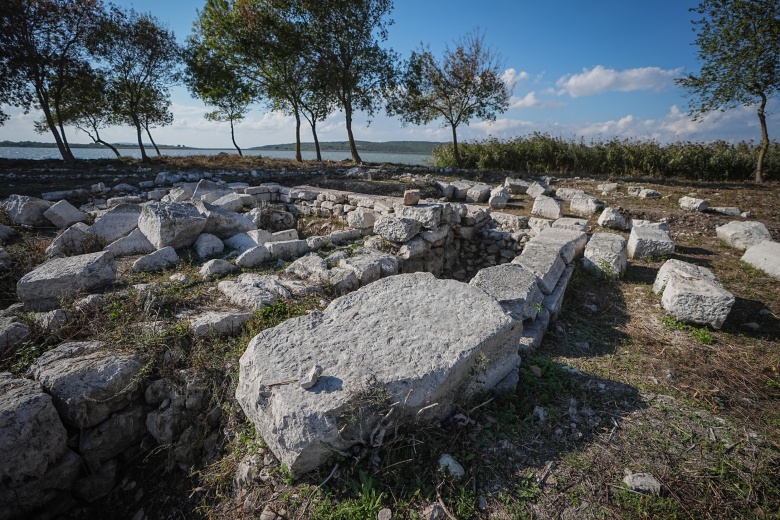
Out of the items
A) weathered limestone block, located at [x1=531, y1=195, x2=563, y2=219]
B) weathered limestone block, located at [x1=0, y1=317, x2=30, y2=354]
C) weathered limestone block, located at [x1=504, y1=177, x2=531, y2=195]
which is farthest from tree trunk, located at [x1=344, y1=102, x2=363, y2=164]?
weathered limestone block, located at [x1=0, y1=317, x2=30, y2=354]

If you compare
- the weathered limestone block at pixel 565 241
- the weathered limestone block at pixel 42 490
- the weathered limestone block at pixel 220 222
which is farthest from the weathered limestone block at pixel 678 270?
the weathered limestone block at pixel 220 222

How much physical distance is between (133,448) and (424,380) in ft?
8.56

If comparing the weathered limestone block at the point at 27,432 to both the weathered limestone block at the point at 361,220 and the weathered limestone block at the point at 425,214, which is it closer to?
the weathered limestone block at the point at 361,220

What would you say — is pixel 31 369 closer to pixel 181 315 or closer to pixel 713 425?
pixel 181 315

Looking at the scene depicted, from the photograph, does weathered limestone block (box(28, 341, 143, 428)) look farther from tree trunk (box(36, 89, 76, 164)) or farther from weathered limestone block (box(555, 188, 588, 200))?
tree trunk (box(36, 89, 76, 164))

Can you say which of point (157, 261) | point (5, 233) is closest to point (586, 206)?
point (157, 261)

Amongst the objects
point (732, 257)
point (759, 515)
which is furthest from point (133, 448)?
point (732, 257)

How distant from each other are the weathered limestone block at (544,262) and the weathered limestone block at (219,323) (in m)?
3.49

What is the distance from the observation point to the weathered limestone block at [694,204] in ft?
27.8

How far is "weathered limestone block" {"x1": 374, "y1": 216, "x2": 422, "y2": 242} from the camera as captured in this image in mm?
5797

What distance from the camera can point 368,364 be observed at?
7.75 feet

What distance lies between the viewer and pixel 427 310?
9.67 ft

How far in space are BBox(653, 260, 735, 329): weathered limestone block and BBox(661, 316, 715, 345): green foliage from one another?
0.07 meters

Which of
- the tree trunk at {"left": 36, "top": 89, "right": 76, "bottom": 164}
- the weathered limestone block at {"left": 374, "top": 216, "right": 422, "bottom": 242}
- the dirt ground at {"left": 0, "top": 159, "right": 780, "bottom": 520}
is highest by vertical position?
the tree trunk at {"left": 36, "top": 89, "right": 76, "bottom": 164}
